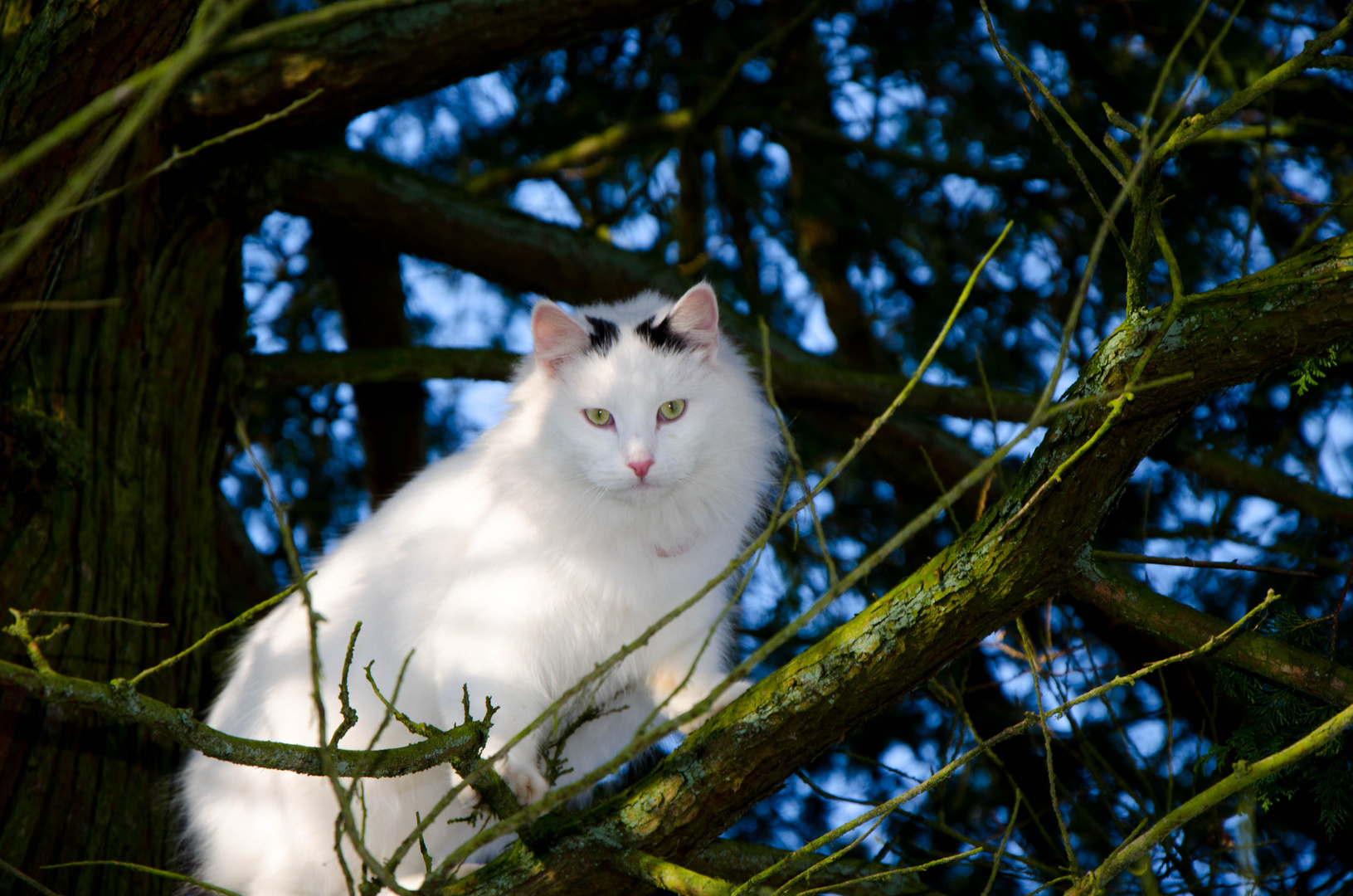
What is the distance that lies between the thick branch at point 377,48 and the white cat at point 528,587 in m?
0.84

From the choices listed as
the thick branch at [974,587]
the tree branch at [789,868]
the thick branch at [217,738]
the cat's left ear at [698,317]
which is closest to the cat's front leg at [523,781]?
the thick branch at [974,587]

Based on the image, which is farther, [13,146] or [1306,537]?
[1306,537]

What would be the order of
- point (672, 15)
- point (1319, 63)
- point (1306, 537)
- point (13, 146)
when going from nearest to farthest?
1. point (1319, 63)
2. point (13, 146)
3. point (1306, 537)
4. point (672, 15)

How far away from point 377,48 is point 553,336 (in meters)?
0.96

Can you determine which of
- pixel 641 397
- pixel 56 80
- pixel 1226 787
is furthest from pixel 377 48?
pixel 1226 787

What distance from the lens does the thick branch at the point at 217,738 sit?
1.34 meters

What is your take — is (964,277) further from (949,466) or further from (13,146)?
(13,146)

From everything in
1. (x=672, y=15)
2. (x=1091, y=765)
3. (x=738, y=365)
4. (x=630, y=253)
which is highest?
(x=672, y=15)

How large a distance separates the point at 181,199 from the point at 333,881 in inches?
78.8

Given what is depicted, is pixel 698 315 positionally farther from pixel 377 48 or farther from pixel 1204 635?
pixel 1204 635

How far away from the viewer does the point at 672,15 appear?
4.33m

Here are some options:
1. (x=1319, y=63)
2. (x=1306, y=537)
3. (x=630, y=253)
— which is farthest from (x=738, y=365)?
(x=1306, y=537)

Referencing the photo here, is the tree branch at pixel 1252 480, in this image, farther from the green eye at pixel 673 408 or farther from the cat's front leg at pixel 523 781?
the cat's front leg at pixel 523 781

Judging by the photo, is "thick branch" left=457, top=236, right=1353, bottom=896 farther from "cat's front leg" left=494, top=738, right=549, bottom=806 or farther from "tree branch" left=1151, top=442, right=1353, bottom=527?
"tree branch" left=1151, top=442, right=1353, bottom=527
